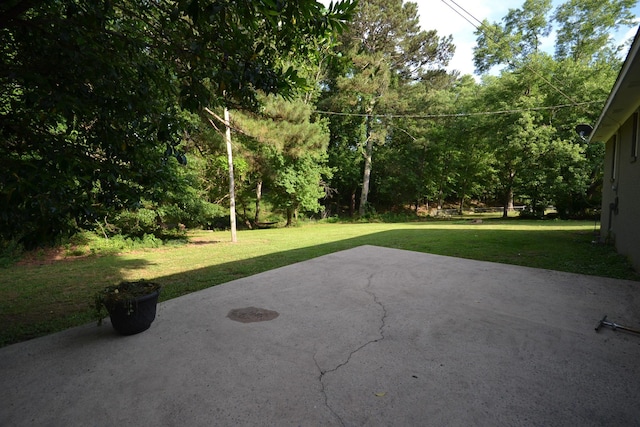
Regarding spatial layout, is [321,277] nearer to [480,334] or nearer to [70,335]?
[480,334]

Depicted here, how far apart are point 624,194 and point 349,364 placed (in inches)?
292

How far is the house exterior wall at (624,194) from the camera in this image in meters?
5.34

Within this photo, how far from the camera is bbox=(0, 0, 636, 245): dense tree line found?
2215 mm

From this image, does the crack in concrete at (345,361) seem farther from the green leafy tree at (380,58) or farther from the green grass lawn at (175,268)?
the green leafy tree at (380,58)

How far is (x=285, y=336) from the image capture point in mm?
2887

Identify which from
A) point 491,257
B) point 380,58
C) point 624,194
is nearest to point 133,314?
point 491,257

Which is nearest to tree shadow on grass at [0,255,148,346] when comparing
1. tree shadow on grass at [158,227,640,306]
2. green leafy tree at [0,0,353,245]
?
tree shadow on grass at [158,227,640,306]

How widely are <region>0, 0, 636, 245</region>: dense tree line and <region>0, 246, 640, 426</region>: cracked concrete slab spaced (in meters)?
1.18

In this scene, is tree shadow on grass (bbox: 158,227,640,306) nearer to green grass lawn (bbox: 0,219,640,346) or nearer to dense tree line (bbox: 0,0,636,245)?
green grass lawn (bbox: 0,219,640,346)

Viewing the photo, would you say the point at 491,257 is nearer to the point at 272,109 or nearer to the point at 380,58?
the point at 272,109

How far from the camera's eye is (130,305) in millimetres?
2787

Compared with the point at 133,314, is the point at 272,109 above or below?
above

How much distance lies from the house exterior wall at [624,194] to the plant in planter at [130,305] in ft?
23.8

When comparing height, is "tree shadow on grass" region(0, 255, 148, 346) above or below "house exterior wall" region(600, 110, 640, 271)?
below
